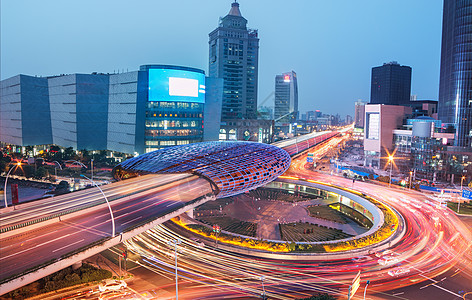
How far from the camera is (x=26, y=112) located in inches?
4318

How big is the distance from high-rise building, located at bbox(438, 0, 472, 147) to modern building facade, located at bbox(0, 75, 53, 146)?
440 ft

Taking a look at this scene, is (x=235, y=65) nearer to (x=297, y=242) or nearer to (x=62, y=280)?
(x=297, y=242)

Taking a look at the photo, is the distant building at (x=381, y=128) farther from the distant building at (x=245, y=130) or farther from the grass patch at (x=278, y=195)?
the distant building at (x=245, y=130)

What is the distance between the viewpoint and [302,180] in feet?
223

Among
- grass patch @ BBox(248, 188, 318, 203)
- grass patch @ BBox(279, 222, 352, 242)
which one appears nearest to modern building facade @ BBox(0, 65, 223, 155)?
grass patch @ BBox(248, 188, 318, 203)

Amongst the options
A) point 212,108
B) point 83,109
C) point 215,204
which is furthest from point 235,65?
point 215,204

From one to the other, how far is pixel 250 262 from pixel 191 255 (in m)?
6.18

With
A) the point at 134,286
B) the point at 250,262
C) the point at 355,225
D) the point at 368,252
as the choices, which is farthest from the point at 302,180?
the point at 134,286

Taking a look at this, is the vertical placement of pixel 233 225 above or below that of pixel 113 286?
below

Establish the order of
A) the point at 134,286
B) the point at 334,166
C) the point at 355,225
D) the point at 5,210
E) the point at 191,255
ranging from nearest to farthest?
1. the point at 134,286
2. the point at 5,210
3. the point at 191,255
4. the point at 355,225
5. the point at 334,166

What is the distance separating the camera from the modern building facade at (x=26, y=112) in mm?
107812

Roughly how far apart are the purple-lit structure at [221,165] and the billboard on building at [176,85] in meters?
41.5

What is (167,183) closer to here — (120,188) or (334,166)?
(120,188)

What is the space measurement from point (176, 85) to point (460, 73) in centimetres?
8143
